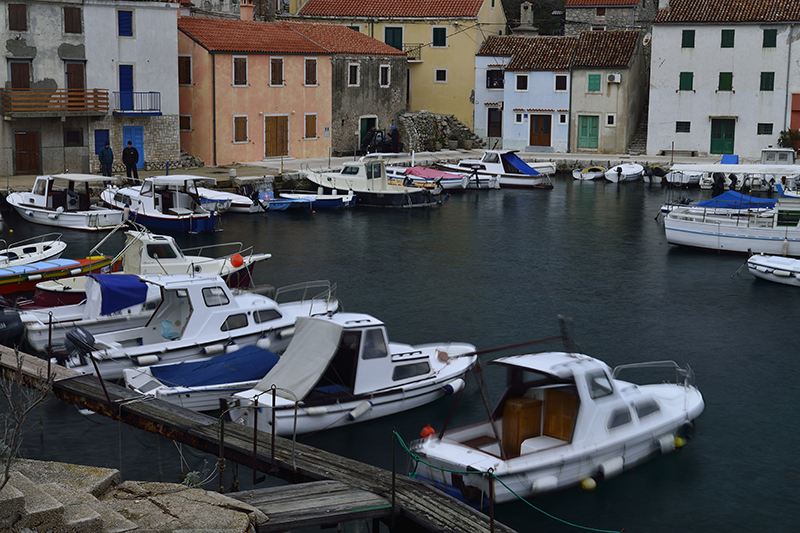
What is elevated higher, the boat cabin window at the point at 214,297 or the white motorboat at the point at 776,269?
the boat cabin window at the point at 214,297

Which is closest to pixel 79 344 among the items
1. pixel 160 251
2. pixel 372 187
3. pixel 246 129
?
pixel 160 251

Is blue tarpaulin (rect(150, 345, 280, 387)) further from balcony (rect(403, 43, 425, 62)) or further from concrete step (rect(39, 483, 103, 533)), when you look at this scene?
balcony (rect(403, 43, 425, 62))

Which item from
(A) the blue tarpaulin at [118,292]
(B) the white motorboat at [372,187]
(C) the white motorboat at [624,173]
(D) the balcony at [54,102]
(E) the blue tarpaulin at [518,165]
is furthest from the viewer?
(C) the white motorboat at [624,173]

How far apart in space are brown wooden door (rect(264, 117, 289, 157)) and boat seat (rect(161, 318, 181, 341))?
29.9 metres

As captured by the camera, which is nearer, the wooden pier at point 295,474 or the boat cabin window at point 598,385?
the wooden pier at point 295,474

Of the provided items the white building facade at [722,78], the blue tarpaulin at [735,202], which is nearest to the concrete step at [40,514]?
the blue tarpaulin at [735,202]

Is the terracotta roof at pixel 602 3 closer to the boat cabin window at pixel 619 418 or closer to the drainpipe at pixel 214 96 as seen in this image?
the drainpipe at pixel 214 96

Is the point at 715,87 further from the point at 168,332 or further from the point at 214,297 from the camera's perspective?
the point at 168,332

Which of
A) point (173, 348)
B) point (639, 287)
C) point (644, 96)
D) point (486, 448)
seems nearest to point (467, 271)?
point (639, 287)

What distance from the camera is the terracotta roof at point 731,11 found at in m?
51.5

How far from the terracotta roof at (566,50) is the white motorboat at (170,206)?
26.2 meters

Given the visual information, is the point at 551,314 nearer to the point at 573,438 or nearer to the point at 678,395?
the point at 678,395

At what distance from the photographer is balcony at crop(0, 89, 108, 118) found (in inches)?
1544

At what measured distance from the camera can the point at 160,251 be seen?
956 inches
